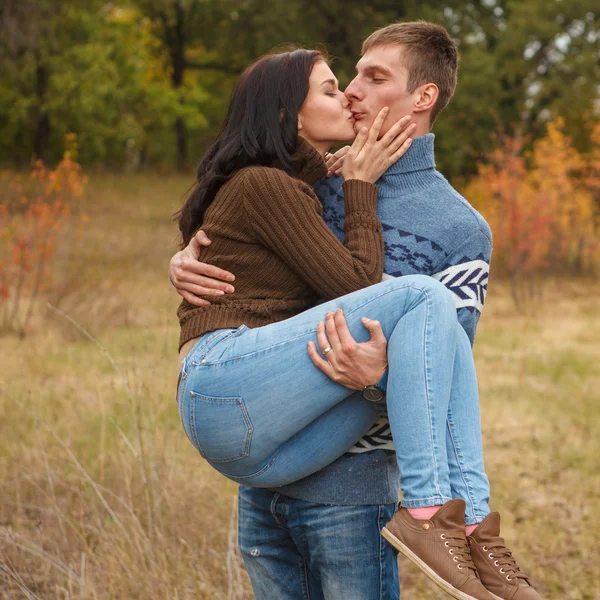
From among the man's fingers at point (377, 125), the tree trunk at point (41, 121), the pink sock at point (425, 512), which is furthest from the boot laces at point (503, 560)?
the tree trunk at point (41, 121)

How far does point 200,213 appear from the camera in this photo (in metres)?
2.59

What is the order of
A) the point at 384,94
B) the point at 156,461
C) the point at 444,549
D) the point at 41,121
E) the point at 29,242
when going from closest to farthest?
1. the point at 444,549
2. the point at 384,94
3. the point at 156,461
4. the point at 29,242
5. the point at 41,121

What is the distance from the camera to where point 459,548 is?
2025mm

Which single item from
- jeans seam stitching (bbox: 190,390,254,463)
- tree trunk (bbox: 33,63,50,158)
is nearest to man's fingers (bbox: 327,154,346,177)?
jeans seam stitching (bbox: 190,390,254,463)

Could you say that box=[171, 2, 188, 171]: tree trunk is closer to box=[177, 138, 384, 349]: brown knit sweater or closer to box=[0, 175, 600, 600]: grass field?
box=[0, 175, 600, 600]: grass field

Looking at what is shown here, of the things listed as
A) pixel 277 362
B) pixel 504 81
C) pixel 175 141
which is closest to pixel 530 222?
pixel 277 362

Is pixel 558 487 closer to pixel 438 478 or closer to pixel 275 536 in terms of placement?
pixel 275 536

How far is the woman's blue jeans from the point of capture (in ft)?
6.68

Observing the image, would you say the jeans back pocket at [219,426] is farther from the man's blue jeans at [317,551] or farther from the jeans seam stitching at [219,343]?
the man's blue jeans at [317,551]

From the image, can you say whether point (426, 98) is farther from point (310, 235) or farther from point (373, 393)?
point (373, 393)

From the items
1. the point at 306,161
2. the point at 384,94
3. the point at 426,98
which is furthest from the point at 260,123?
the point at 426,98

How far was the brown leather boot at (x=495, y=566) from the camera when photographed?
6.73 feet

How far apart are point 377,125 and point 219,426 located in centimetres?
103

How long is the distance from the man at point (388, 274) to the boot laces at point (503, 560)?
364mm
